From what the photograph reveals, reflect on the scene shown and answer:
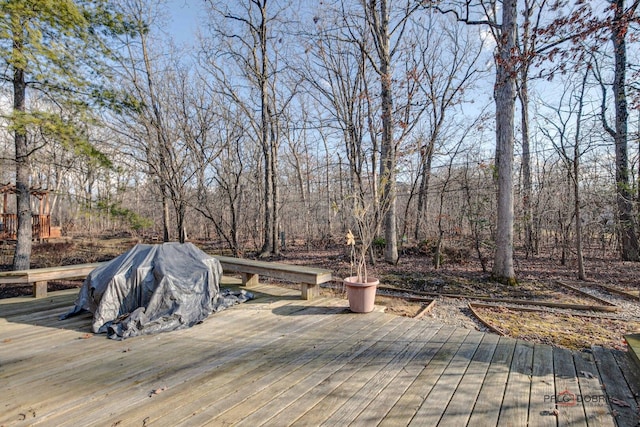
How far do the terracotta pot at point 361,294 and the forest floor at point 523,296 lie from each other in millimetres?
721

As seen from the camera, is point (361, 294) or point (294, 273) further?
point (294, 273)

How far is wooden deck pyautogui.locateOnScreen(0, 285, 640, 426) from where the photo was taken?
68.2 inches

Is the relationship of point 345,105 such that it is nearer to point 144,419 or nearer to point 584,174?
point 584,174

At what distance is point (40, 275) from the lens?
3.96 metres

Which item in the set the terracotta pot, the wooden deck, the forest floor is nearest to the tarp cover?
the wooden deck

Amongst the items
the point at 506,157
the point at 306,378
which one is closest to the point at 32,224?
the point at 306,378

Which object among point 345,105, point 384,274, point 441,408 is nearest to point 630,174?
point 384,274

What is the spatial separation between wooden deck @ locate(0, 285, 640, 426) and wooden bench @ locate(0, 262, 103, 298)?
72 cm

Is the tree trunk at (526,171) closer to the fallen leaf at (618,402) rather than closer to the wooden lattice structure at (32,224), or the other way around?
the fallen leaf at (618,402)

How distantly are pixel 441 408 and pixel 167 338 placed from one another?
8.06 feet

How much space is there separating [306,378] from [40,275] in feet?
13.0

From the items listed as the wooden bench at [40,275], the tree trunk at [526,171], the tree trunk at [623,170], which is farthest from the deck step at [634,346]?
the tree trunk at [623,170]

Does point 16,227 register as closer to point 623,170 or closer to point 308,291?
point 308,291

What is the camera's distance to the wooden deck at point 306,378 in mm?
1733
